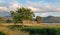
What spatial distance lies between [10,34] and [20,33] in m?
1.46

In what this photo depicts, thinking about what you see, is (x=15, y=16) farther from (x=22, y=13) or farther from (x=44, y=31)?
(x=44, y=31)

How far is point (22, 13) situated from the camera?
51.7 metres

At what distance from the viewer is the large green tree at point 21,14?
50.1 meters

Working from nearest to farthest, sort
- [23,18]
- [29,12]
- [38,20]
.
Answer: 1. [23,18]
2. [29,12]
3. [38,20]

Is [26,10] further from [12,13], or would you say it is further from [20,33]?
[20,33]

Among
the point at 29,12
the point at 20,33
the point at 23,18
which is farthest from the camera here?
the point at 29,12

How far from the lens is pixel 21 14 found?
5119 cm

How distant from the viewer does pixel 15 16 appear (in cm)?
5072

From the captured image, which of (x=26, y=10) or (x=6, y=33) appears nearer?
(x=6, y=33)

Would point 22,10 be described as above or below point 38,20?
above

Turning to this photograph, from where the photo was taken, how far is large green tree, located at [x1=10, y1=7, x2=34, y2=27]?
50.1 m

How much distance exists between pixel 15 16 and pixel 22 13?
2.16 meters

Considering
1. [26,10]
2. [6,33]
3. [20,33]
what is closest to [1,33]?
[6,33]

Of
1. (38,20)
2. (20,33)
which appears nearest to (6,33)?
(20,33)
